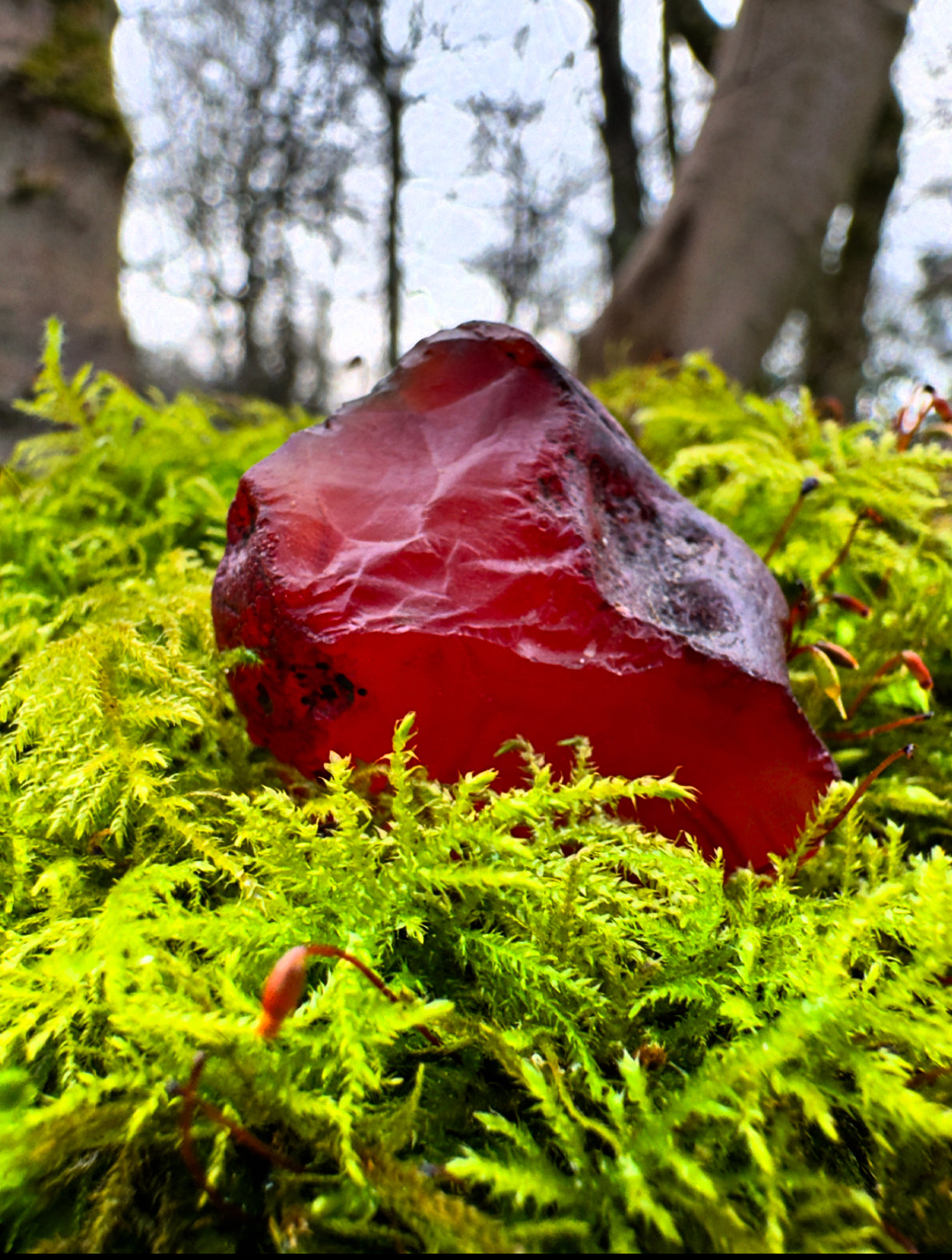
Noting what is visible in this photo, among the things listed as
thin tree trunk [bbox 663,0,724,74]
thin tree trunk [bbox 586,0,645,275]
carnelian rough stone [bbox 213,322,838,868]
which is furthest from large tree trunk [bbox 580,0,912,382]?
carnelian rough stone [bbox 213,322,838,868]

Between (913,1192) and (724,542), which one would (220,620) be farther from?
(913,1192)

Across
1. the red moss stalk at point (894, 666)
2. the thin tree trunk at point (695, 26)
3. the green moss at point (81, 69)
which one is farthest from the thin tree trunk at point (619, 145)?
the red moss stalk at point (894, 666)

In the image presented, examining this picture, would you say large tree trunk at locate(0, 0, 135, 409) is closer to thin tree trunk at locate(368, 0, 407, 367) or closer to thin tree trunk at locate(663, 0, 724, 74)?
thin tree trunk at locate(663, 0, 724, 74)

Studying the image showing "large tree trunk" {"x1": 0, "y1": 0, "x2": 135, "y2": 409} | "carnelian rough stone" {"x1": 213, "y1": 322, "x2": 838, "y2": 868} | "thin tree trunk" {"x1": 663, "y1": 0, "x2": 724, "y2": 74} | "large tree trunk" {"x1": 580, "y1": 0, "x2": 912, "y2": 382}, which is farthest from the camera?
"thin tree trunk" {"x1": 663, "y1": 0, "x2": 724, "y2": 74}

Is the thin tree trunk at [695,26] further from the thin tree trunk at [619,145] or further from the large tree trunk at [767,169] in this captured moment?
the large tree trunk at [767,169]

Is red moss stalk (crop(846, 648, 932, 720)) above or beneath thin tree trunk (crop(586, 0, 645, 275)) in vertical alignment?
beneath

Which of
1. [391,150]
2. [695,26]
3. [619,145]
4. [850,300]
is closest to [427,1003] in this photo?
[850,300]
